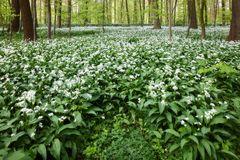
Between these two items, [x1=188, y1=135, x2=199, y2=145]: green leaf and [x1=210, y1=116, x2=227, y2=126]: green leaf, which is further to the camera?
[x1=210, y1=116, x2=227, y2=126]: green leaf

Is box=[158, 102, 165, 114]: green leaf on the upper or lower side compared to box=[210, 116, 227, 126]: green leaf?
upper

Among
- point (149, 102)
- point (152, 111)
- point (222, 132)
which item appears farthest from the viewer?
point (149, 102)

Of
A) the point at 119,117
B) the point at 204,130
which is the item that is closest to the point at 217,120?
the point at 204,130

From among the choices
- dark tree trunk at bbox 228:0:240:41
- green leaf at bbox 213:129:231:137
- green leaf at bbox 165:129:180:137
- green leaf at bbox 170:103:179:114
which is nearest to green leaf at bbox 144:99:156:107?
green leaf at bbox 170:103:179:114

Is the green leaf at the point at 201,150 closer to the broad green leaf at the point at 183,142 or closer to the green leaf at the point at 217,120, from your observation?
the broad green leaf at the point at 183,142

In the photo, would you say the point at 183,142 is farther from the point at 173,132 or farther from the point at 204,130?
the point at 204,130

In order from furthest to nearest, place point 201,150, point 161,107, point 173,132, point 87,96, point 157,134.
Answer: point 87,96 < point 161,107 < point 157,134 < point 173,132 < point 201,150

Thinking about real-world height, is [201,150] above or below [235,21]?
below

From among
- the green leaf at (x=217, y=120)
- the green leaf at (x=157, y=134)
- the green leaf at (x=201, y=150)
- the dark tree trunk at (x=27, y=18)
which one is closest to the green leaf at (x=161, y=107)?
the green leaf at (x=157, y=134)

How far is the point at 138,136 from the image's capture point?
6.27 metres

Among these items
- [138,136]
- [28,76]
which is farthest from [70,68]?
[138,136]

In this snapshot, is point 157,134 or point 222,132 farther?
point 157,134

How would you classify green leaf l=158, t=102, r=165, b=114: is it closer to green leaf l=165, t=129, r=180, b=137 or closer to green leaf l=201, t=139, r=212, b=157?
green leaf l=165, t=129, r=180, b=137

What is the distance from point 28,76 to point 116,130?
9.99ft
